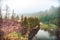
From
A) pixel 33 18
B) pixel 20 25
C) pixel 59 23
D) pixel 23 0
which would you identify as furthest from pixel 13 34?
pixel 59 23

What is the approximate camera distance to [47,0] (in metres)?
1.27

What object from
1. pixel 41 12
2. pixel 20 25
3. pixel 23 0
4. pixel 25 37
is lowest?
pixel 25 37

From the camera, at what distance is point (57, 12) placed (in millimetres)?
1260

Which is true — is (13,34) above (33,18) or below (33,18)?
below

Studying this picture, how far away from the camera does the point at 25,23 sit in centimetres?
126

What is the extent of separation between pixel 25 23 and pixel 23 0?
0.27 meters

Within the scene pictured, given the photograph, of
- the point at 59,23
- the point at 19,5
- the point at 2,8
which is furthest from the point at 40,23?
the point at 2,8

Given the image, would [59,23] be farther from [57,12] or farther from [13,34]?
[13,34]

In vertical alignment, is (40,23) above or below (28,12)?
below

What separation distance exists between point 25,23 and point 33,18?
11 cm

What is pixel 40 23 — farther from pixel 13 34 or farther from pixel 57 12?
pixel 13 34

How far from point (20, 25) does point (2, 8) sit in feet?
0.94

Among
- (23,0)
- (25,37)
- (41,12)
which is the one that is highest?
(23,0)

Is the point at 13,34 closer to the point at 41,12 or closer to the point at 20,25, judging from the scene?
the point at 20,25
